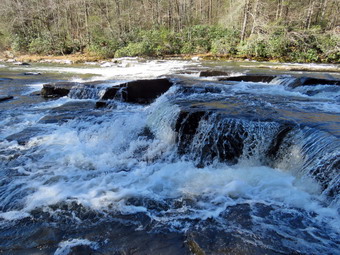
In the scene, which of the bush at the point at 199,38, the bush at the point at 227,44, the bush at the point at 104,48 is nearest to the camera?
the bush at the point at 227,44

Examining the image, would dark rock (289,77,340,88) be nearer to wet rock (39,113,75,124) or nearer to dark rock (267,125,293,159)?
dark rock (267,125,293,159)

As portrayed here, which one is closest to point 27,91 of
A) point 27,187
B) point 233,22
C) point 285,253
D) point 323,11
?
point 27,187

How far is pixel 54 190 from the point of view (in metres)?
4.08

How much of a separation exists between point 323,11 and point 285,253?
3073 centimetres

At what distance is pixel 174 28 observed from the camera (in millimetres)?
34000

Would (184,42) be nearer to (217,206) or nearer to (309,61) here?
(309,61)

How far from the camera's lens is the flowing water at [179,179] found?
119 inches

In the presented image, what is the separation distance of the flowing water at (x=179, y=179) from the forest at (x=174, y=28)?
47.5 feet

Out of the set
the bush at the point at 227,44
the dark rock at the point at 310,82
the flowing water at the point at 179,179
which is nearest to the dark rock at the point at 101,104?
the flowing water at the point at 179,179

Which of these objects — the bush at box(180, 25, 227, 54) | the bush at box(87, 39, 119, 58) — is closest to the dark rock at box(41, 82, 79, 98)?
the bush at box(87, 39, 119, 58)

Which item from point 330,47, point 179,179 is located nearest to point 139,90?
point 179,179

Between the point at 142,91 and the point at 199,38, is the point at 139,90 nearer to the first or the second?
the point at 142,91

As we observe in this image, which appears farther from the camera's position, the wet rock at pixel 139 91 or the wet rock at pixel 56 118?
the wet rock at pixel 139 91

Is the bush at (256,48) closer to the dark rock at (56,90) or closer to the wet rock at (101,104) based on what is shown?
the dark rock at (56,90)
